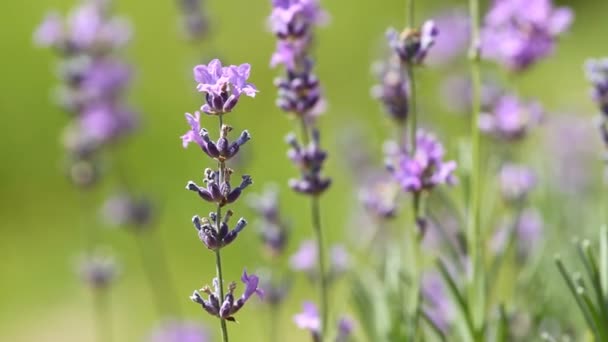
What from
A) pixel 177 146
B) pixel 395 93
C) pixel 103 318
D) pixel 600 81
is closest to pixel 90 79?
pixel 395 93

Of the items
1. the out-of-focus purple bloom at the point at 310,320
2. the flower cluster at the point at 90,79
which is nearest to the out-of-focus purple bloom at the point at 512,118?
the out-of-focus purple bloom at the point at 310,320

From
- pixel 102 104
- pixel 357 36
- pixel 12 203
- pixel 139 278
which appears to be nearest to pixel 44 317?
pixel 139 278

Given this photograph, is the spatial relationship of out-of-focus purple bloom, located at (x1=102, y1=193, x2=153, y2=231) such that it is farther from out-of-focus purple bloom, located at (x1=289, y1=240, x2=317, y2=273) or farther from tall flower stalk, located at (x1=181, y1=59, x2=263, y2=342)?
tall flower stalk, located at (x1=181, y1=59, x2=263, y2=342)

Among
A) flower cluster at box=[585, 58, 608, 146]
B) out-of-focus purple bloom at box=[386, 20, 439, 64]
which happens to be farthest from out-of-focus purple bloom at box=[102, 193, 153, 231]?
flower cluster at box=[585, 58, 608, 146]

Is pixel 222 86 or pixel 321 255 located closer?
pixel 222 86

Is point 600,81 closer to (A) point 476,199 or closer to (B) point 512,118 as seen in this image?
(A) point 476,199

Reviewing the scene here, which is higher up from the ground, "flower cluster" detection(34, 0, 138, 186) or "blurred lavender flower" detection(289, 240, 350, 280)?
"flower cluster" detection(34, 0, 138, 186)

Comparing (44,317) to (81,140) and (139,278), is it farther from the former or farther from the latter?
(81,140)
